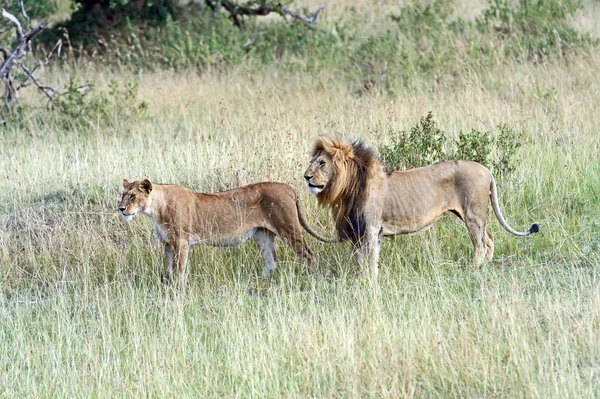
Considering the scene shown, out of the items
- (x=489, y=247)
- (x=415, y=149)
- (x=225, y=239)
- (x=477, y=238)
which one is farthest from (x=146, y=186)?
(x=415, y=149)

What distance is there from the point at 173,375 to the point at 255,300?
1628 mm

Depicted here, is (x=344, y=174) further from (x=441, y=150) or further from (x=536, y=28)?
(x=536, y=28)

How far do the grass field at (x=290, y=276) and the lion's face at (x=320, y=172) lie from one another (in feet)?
2.25

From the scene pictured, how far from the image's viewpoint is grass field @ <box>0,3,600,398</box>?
5.51 m

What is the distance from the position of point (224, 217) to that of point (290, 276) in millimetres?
703

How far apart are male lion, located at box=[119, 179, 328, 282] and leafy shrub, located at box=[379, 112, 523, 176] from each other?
1.85 m

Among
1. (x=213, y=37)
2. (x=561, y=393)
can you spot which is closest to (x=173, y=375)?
(x=561, y=393)

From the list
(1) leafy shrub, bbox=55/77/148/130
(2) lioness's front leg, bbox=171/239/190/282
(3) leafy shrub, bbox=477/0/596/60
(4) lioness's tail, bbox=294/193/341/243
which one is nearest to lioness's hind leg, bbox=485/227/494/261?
(4) lioness's tail, bbox=294/193/341/243

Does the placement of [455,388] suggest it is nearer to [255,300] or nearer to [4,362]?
[255,300]

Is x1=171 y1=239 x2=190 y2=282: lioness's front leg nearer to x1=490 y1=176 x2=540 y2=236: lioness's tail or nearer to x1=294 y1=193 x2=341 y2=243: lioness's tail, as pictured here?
x1=294 y1=193 x2=341 y2=243: lioness's tail

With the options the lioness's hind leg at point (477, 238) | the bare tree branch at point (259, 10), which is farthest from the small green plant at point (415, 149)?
the bare tree branch at point (259, 10)

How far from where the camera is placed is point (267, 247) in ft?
25.5

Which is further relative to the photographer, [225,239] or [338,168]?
[225,239]

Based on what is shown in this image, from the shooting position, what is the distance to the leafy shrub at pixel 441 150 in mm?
8953
